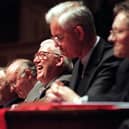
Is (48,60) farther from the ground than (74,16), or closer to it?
closer to it

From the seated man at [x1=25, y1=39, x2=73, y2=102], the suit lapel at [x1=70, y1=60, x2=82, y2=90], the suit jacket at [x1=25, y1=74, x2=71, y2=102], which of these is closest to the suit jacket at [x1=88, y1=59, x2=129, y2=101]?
the suit lapel at [x1=70, y1=60, x2=82, y2=90]

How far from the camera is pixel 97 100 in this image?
256 centimetres

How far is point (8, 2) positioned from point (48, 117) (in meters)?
4.58

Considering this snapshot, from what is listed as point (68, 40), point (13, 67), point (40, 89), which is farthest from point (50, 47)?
point (13, 67)

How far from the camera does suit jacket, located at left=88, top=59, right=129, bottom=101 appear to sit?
2551mm

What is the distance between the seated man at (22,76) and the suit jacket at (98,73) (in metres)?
0.95

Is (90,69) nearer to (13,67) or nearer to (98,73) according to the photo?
(98,73)

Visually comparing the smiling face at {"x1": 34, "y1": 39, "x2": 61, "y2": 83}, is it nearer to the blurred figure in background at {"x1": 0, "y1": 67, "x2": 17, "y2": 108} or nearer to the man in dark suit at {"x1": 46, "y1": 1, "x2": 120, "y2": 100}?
the man in dark suit at {"x1": 46, "y1": 1, "x2": 120, "y2": 100}

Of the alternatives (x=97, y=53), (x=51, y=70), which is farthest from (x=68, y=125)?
(x=51, y=70)

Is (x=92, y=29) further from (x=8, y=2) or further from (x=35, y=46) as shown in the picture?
(x=8, y=2)

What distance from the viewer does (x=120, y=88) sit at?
2596 mm

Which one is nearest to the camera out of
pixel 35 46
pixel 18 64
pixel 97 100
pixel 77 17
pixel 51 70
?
pixel 97 100

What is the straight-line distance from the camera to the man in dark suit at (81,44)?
278 centimetres

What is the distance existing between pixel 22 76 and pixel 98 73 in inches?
46.4
